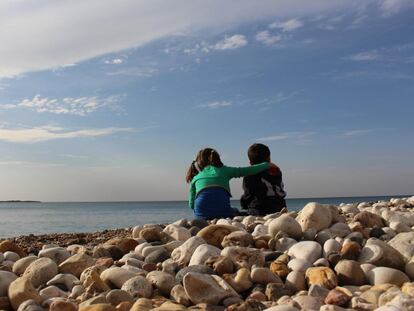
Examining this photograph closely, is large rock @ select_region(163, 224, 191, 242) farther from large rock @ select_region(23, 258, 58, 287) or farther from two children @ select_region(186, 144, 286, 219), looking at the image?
two children @ select_region(186, 144, 286, 219)

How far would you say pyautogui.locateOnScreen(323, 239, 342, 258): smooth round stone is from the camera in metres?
3.72

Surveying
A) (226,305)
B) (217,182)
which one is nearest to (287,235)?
(226,305)

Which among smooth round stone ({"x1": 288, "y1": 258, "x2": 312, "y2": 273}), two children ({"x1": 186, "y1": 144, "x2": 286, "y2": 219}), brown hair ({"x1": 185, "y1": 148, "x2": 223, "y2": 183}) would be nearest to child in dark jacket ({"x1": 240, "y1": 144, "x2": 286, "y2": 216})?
two children ({"x1": 186, "y1": 144, "x2": 286, "y2": 219})

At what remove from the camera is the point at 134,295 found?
3.20 m

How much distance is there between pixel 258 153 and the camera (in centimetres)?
766

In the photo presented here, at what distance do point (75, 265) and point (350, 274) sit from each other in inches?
81.3

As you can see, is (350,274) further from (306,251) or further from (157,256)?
(157,256)

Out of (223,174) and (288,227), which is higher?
(223,174)

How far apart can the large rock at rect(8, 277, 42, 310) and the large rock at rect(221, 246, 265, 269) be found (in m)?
1.30

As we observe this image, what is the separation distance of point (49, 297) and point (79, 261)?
0.65 m

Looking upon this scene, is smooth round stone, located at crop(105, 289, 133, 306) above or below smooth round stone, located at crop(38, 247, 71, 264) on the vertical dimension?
below

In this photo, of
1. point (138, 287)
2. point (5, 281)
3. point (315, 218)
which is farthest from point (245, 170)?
point (5, 281)

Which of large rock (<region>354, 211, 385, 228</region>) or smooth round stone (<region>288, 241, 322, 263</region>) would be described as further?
large rock (<region>354, 211, 385, 228</region>)

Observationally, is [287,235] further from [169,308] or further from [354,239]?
[169,308]
